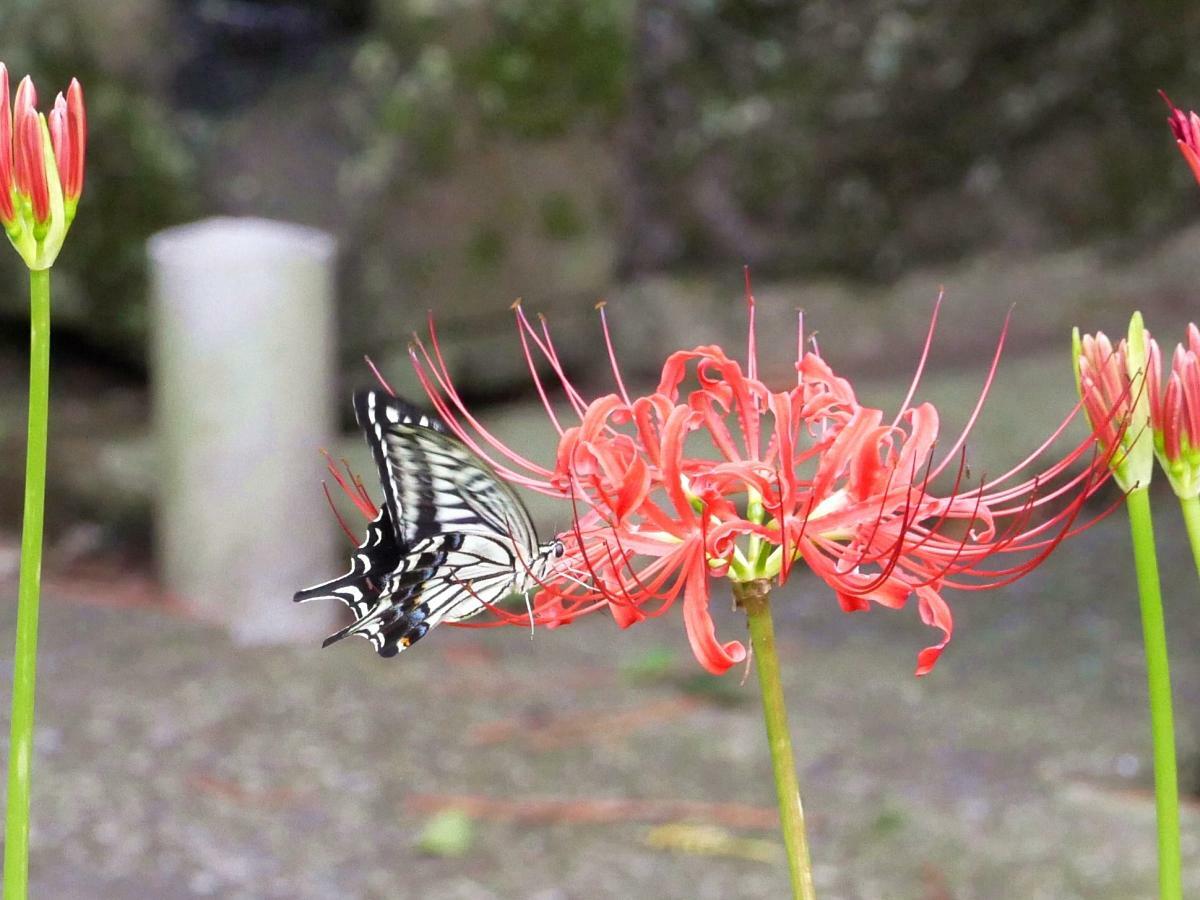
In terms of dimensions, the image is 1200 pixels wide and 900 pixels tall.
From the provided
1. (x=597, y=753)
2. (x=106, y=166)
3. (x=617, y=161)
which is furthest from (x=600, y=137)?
(x=597, y=753)

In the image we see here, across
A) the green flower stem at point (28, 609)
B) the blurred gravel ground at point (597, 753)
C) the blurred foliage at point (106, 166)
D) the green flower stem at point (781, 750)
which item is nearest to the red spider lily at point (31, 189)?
the green flower stem at point (28, 609)

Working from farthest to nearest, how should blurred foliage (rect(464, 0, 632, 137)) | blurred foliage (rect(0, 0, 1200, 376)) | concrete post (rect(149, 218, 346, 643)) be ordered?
blurred foliage (rect(464, 0, 632, 137)) → blurred foliage (rect(0, 0, 1200, 376)) → concrete post (rect(149, 218, 346, 643))

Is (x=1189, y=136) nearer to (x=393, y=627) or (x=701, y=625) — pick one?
(x=701, y=625)

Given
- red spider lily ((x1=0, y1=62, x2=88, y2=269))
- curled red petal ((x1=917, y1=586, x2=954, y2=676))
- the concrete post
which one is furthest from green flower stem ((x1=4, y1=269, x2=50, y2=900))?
the concrete post

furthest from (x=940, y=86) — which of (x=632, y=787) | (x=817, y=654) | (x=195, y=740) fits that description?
(x=195, y=740)

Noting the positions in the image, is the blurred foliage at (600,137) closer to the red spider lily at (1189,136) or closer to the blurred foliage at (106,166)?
the blurred foliage at (106,166)

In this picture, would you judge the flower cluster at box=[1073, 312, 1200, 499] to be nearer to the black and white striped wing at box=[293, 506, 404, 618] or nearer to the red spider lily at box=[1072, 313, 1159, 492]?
the red spider lily at box=[1072, 313, 1159, 492]

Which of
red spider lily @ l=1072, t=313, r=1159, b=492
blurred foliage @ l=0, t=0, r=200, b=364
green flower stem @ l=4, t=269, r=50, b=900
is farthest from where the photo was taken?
blurred foliage @ l=0, t=0, r=200, b=364
